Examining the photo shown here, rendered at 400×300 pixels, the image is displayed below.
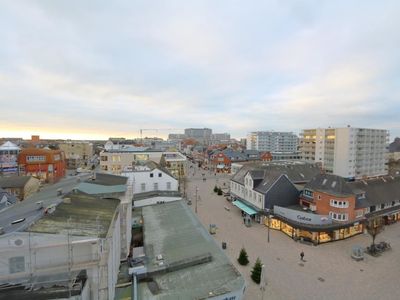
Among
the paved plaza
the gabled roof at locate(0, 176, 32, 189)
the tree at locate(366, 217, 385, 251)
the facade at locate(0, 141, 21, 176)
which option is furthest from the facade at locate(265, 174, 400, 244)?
the facade at locate(0, 141, 21, 176)

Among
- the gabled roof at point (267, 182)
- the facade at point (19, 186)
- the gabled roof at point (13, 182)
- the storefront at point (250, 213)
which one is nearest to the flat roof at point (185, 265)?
the storefront at point (250, 213)

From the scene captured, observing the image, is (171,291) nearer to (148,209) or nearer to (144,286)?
(144,286)

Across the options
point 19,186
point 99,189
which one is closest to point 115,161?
point 19,186

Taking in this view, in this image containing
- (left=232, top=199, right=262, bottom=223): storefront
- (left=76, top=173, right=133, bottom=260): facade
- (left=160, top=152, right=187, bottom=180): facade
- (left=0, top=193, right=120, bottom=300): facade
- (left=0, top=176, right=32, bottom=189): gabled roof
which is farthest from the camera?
(left=160, top=152, right=187, bottom=180): facade

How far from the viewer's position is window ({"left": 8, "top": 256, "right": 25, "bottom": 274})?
1148 centimetres

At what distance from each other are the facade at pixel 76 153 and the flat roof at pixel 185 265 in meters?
77.2

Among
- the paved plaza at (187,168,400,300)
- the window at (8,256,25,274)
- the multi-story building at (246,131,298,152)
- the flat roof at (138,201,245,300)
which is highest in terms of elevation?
the multi-story building at (246,131,298,152)

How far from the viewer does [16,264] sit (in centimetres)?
1152

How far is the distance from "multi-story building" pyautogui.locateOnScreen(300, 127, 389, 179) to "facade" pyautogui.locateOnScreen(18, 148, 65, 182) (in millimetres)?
86500

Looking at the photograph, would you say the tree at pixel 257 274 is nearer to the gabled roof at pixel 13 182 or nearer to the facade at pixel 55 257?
the facade at pixel 55 257

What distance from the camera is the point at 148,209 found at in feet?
108

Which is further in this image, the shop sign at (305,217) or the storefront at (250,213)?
the storefront at (250,213)

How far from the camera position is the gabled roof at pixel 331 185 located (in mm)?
30484

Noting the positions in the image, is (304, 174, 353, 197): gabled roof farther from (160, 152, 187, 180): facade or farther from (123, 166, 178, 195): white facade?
(160, 152, 187, 180): facade
